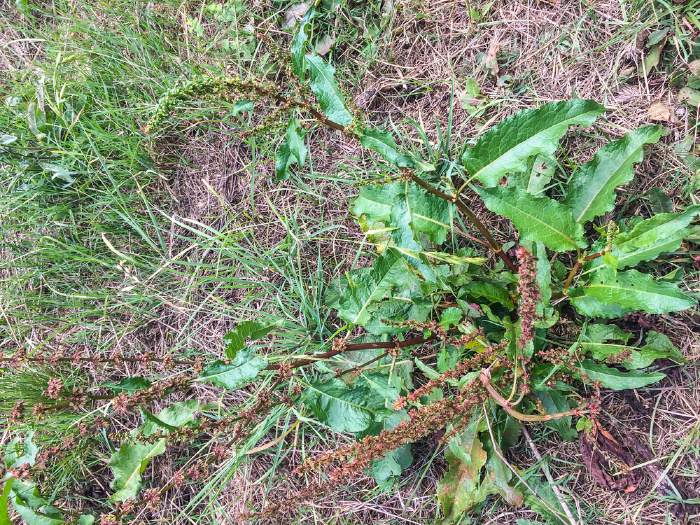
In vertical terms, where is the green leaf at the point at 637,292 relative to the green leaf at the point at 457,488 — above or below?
above

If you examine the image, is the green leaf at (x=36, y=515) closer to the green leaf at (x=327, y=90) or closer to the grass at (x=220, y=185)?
the grass at (x=220, y=185)

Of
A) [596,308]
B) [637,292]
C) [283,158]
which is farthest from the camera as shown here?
[596,308]

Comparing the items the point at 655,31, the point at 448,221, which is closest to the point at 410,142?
the point at 448,221

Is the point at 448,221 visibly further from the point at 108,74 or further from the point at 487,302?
the point at 108,74

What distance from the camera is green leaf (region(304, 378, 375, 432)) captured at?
195cm

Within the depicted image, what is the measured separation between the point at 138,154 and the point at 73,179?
1.68ft

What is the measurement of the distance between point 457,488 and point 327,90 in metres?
1.99

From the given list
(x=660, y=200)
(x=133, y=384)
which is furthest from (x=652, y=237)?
(x=133, y=384)

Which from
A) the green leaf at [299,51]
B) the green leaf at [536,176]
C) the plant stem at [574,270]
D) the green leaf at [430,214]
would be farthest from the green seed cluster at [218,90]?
the plant stem at [574,270]

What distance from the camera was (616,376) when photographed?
2107 millimetres

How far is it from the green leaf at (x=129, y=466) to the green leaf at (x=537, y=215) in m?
2.20

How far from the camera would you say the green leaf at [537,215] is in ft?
6.59

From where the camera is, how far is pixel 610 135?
240 centimetres

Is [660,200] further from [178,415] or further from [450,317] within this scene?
[178,415]
